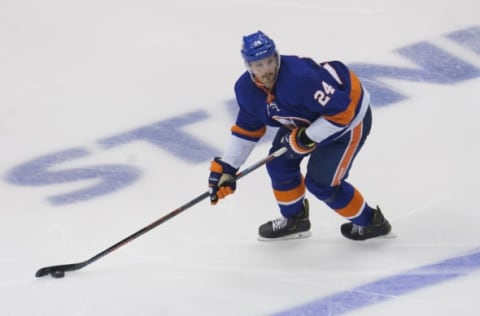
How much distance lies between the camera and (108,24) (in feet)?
23.9

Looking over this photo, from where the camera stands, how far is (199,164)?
5.92 metres

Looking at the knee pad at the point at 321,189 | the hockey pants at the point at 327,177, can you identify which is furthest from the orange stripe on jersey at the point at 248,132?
the knee pad at the point at 321,189

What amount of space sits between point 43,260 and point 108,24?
2.47 metres

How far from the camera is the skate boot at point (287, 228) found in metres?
5.33

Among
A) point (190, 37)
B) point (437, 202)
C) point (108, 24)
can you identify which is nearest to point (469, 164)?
point (437, 202)

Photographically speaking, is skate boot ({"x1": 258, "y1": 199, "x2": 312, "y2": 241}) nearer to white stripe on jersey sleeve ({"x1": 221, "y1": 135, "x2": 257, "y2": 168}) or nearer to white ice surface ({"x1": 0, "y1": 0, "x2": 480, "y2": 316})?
white ice surface ({"x1": 0, "y1": 0, "x2": 480, "y2": 316})

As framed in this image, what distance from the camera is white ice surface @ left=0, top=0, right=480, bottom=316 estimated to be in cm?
496

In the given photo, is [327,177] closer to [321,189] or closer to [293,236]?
[321,189]

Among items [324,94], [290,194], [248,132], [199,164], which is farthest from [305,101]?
[199,164]

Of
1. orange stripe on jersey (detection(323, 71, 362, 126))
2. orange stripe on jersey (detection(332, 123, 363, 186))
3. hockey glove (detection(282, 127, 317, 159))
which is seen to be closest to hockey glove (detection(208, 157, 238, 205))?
hockey glove (detection(282, 127, 317, 159))

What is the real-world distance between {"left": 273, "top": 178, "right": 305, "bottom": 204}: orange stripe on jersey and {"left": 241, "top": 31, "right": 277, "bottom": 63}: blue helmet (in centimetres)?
84

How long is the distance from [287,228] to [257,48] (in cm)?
113

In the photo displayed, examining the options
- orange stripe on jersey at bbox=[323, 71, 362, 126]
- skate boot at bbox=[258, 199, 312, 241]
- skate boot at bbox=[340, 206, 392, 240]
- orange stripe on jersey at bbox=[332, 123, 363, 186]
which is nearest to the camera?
orange stripe on jersey at bbox=[323, 71, 362, 126]

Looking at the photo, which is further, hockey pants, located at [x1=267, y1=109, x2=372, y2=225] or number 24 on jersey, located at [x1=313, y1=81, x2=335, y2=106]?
hockey pants, located at [x1=267, y1=109, x2=372, y2=225]
